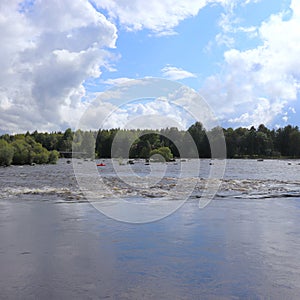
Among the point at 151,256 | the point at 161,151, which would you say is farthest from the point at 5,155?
the point at 151,256

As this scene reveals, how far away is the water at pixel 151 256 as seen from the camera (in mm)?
6504

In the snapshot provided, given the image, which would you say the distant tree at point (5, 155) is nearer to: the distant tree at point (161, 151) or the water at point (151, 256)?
the distant tree at point (161, 151)

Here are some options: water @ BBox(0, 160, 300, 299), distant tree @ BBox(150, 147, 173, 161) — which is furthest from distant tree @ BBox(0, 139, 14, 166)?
water @ BBox(0, 160, 300, 299)

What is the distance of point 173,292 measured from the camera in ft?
20.9

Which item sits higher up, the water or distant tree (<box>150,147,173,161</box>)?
distant tree (<box>150,147,173,161</box>)

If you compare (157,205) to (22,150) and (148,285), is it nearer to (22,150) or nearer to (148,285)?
(148,285)

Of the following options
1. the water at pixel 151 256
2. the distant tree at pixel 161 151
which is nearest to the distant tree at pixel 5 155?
the distant tree at pixel 161 151

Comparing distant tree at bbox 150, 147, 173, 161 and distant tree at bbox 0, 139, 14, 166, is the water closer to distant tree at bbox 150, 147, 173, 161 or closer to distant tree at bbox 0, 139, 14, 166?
distant tree at bbox 150, 147, 173, 161

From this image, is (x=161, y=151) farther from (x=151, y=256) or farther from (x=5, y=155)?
(x=151, y=256)

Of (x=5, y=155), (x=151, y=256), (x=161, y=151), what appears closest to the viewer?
(x=151, y=256)

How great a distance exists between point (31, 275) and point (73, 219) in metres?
6.40

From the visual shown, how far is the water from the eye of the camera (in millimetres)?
6504

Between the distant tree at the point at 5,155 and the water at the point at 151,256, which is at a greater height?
the distant tree at the point at 5,155

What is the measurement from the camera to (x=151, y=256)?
28.3ft
